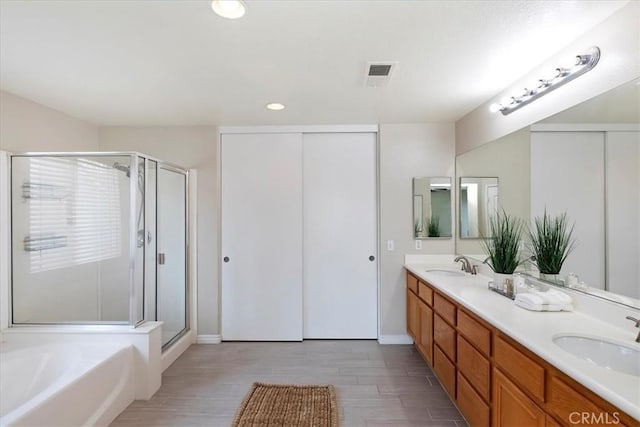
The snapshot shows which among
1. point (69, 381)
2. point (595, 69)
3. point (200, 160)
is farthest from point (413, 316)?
point (200, 160)

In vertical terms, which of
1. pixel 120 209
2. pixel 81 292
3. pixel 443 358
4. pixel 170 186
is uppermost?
pixel 170 186

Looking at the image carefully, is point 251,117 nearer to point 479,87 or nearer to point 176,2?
point 176,2

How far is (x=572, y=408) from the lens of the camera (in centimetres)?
107

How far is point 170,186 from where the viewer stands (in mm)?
3098

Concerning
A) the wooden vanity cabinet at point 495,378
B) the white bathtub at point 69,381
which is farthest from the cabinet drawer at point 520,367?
the white bathtub at point 69,381

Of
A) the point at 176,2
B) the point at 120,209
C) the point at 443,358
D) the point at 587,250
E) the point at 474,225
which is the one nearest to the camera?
the point at 176,2

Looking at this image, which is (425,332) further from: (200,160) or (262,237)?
(200,160)

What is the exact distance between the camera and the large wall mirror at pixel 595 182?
147 centimetres

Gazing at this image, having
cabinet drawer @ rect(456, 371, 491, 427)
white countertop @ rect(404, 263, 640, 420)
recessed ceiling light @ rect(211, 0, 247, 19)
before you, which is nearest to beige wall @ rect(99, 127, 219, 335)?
recessed ceiling light @ rect(211, 0, 247, 19)

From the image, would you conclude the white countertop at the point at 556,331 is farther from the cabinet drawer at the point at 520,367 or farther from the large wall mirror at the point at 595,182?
the large wall mirror at the point at 595,182

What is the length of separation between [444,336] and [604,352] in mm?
1003

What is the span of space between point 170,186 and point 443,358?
117 inches

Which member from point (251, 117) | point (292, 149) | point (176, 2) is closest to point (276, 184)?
point (292, 149)

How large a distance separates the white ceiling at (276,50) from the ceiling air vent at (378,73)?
5 cm
